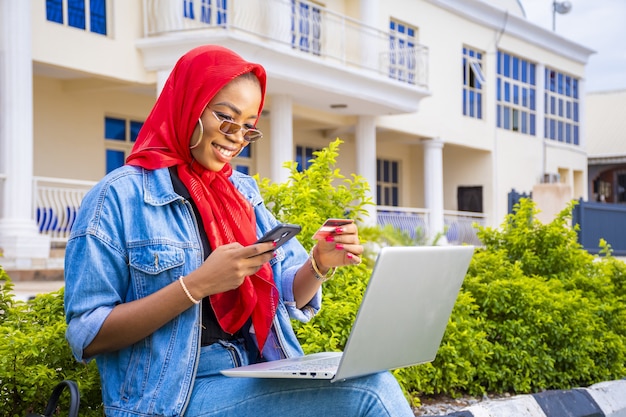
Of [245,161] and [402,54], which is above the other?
[402,54]

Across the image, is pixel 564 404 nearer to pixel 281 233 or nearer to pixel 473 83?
pixel 281 233

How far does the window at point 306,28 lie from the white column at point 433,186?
566 cm

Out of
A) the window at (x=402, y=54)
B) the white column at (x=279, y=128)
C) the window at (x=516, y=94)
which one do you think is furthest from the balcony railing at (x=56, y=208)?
the window at (x=516, y=94)

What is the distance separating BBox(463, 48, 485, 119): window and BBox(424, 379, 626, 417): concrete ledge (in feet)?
60.9

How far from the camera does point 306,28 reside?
15852mm

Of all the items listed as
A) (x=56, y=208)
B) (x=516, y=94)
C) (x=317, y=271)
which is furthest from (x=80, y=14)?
(x=516, y=94)

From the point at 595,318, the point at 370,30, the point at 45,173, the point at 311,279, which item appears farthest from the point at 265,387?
the point at 370,30

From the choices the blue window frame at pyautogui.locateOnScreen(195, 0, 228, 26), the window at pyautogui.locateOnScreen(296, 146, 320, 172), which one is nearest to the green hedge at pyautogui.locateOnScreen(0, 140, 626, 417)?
the blue window frame at pyautogui.locateOnScreen(195, 0, 228, 26)

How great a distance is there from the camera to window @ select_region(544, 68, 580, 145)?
2619cm

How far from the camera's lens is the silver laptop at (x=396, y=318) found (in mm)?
1854

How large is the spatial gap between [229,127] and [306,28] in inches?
551

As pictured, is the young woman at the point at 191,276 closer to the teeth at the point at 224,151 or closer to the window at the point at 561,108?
the teeth at the point at 224,151

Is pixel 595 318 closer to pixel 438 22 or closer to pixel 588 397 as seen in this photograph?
pixel 588 397

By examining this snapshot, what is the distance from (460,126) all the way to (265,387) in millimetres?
20296
